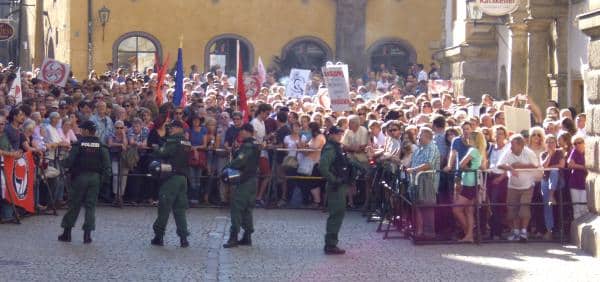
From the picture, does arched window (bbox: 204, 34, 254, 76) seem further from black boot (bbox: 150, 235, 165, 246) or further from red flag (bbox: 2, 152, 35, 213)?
black boot (bbox: 150, 235, 165, 246)

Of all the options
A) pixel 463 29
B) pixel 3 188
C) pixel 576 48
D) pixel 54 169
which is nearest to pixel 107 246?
pixel 3 188

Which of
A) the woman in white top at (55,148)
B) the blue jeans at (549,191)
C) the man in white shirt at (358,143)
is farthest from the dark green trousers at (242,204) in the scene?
the woman in white top at (55,148)

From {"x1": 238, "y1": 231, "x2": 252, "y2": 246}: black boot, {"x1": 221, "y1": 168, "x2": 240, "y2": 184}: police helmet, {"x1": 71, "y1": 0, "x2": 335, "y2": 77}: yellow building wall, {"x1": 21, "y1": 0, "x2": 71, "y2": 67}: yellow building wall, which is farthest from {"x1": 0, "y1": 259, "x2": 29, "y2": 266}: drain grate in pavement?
{"x1": 71, "y1": 0, "x2": 335, "y2": 77}: yellow building wall

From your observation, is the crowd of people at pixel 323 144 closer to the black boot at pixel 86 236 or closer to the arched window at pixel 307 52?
the black boot at pixel 86 236

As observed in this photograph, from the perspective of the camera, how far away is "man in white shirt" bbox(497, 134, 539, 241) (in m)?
16.4

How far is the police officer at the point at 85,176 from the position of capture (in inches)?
633

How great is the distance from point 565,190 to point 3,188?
7.51 meters

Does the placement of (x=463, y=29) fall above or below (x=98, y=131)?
above

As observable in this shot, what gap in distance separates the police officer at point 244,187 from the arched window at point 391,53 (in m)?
32.6

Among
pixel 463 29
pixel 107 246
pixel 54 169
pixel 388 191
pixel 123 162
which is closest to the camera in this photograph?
pixel 107 246

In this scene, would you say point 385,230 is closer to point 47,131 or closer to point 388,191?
point 388,191

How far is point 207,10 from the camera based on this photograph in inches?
1903

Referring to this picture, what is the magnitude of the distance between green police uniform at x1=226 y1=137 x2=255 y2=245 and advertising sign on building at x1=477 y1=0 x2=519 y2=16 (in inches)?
399

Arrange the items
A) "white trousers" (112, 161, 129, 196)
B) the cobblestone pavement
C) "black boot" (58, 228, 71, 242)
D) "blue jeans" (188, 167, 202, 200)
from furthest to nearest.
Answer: "blue jeans" (188, 167, 202, 200), "white trousers" (112, 161, 129, 196), "black boot" (58, 228, 71, 242), the cobblestone pavement
